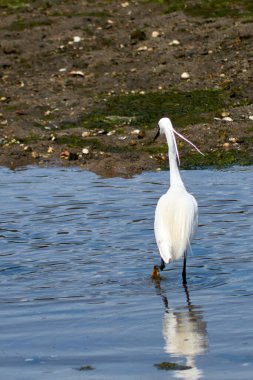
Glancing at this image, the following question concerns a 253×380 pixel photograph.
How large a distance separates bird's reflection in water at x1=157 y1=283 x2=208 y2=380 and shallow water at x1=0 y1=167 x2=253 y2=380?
0.01 m

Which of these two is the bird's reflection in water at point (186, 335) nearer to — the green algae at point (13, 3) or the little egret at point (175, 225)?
the little egret at point (175, 225)

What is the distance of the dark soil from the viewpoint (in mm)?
15570

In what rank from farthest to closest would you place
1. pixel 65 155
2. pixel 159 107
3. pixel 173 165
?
pixel 159 107 < pixel 65 155 < pixel 173 165

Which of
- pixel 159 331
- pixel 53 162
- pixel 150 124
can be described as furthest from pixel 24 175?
pixel 159 331

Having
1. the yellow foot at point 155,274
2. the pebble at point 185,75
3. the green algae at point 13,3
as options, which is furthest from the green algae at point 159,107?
the yellow foot at point 155,274

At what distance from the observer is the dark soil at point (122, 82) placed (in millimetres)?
15570

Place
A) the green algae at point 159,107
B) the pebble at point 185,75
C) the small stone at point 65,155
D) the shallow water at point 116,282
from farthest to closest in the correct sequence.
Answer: the pebble at point 185,75 → the green algae at point 159,107 → the small stone at point 65,155 → the shallow water at point 116,282

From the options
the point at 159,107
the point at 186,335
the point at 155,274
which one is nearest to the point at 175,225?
the point at 155,274

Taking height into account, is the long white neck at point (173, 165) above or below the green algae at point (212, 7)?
below

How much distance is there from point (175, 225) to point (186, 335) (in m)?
2.11

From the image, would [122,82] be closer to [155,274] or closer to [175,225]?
[175,225]

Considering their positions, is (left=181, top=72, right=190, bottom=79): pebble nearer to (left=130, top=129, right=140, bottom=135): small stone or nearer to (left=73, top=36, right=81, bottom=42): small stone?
(left=130, top=129, right=140, bottom=135): small stone

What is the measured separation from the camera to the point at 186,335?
26.2 feet

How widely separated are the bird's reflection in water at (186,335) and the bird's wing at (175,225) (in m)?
0.84
